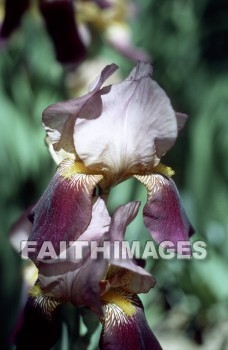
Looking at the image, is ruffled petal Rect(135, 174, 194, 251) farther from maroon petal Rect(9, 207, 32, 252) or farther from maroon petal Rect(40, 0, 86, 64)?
maroon petal Rect(40, 0, 86, 64)

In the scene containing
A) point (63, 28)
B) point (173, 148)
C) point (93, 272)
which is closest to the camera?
point (93, 272)

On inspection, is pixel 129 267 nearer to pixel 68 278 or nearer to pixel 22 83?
pixel 68 278

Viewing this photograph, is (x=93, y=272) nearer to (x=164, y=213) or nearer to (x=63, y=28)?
(x=164, y=213)

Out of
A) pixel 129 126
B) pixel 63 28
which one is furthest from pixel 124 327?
pixel 63 28

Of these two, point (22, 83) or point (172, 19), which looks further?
point (172, 19)

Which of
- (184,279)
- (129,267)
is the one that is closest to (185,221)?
(129,267)
